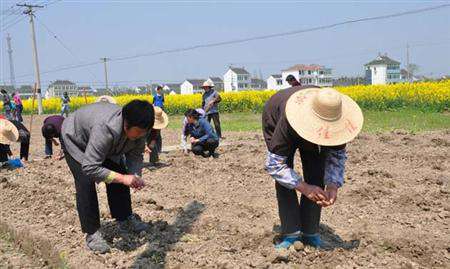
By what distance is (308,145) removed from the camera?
10.7ft

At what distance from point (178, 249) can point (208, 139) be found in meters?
4.54

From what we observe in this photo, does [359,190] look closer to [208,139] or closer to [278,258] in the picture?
[278,258]

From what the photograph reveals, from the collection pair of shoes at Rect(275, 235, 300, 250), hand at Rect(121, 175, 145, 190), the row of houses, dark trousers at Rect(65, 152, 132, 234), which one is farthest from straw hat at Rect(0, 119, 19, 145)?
the row of houses

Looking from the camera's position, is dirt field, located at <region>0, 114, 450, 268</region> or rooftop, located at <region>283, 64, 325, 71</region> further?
rooftop, located at <region>283, 64, 325, 71</region>

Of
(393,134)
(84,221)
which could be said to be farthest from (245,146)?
(84,221)

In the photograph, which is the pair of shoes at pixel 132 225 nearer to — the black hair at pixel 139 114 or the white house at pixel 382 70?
the black hair at pixel 139 114

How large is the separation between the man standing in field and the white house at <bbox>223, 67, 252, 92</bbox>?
92.5 metres

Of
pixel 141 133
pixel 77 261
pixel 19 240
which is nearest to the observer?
pixel 141 133

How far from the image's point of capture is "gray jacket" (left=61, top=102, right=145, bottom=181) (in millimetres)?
3445

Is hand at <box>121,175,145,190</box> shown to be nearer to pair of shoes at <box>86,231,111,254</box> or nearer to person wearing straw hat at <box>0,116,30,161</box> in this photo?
pair of shoes at <box>86,231,111,254</box>

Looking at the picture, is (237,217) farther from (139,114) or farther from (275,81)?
(275,81)

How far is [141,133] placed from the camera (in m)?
3.37

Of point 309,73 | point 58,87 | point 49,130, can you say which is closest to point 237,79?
point 309,73

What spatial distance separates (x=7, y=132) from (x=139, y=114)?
16.7 ft
